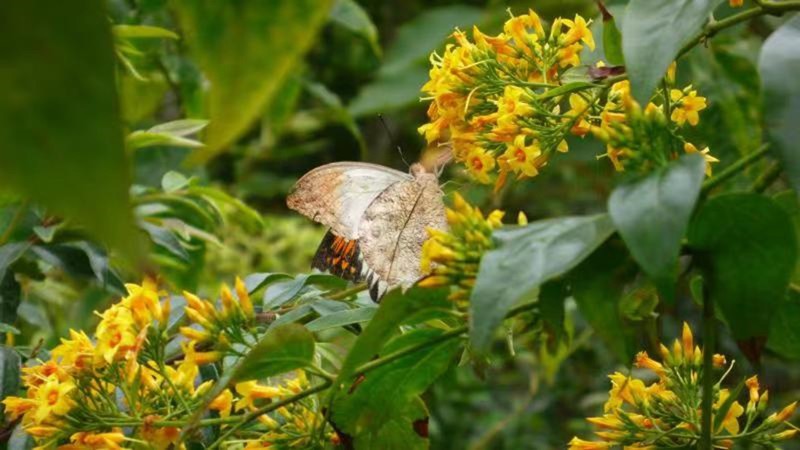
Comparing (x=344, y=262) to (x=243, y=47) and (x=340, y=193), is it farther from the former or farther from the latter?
(x=243, y=47)

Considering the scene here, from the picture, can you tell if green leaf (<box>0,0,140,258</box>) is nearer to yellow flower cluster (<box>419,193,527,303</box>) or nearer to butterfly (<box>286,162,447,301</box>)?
yellow flower cluster (<box>419,193,527,303</box>)

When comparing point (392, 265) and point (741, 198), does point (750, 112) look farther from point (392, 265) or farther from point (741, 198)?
point (741, 198)

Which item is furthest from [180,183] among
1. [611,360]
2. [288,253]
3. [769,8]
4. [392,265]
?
[611,360]

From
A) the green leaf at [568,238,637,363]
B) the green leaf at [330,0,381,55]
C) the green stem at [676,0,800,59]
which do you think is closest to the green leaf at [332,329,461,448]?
the green leaf at [568,238,637,363]

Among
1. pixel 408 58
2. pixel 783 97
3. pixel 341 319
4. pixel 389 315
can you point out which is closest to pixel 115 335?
pixel 341 319

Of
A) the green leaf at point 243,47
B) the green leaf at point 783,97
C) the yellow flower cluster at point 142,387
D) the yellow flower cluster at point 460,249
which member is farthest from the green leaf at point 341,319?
the green leaf at point 243,47

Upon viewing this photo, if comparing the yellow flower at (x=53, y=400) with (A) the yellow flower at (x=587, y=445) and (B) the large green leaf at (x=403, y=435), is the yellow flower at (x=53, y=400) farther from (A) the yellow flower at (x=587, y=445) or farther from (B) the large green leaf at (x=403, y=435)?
(A) the yellow flower at (x=587, y=445)
